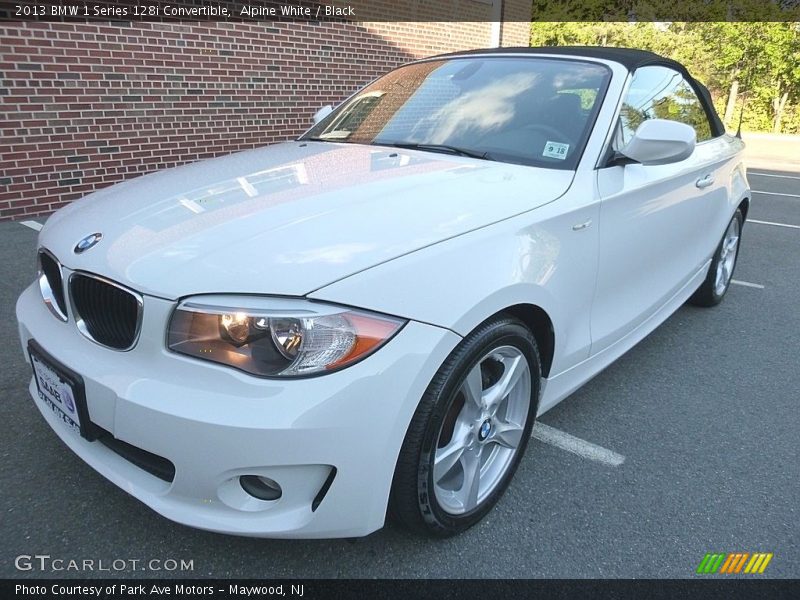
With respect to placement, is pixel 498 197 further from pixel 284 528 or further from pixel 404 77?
pixel 404 77

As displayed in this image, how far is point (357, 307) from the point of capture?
61.9 inches

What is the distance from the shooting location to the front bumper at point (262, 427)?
4.93 feet

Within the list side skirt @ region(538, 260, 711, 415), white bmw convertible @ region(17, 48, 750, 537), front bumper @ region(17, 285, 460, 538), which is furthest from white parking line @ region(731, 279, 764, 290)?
front bumper @ region(17, 285, 460, 538)

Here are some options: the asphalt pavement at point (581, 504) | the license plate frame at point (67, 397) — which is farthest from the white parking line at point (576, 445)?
the license plate frame at point (67, 397)

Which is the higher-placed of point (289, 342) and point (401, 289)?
point (401, 289)

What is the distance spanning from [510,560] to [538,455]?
636 millimetres

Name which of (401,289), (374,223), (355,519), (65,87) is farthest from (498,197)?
(65,87)

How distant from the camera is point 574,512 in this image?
2.20 m

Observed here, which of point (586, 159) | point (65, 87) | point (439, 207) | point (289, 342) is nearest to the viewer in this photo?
point (289, 342)

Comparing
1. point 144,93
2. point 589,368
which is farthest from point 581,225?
point 144,93

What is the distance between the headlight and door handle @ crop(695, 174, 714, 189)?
2496 mm

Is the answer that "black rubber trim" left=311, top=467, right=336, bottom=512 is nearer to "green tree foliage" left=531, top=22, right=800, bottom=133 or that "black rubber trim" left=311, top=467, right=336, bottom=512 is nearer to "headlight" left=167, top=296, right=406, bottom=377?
"headlight" left=167, top=296, right=406, bottom=377

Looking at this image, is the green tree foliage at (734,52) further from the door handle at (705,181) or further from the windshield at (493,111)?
the windshield at (493,111)

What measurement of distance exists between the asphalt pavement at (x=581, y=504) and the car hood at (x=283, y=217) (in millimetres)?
860
